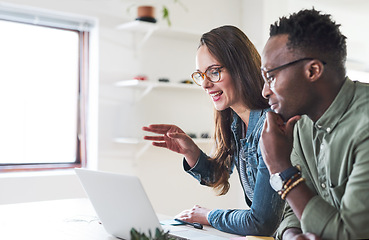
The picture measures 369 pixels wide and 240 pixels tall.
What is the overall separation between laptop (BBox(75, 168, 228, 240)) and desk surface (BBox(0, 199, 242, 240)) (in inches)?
2.7

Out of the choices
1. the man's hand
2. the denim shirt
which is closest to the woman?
the denim shirt

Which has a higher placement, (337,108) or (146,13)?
(146,13)

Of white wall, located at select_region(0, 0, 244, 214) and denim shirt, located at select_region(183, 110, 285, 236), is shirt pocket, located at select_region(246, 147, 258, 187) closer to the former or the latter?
denim shirt, located at select_region(183, 110, 285, 236)

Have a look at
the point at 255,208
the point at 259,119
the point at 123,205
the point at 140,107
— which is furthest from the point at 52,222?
the point at 140,107

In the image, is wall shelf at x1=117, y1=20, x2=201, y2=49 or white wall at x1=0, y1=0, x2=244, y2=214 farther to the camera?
wall shelf at x1=117, y1=20, x2=201, y2=49

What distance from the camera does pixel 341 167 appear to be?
1.22 metres

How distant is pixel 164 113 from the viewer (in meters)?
4.01

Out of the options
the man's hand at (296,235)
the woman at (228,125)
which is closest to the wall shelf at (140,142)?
the woman at (228,125)

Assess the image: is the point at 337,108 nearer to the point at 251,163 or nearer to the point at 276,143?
the point at 276,143

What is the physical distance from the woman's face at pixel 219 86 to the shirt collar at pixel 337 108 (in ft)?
2.11

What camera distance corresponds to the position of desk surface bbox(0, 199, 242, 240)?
1.60 m

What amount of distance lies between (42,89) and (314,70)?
2.74 metres

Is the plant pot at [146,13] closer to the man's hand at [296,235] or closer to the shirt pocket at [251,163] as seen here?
the shirt pocket at [251,163]

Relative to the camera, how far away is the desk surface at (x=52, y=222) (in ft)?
5.24
